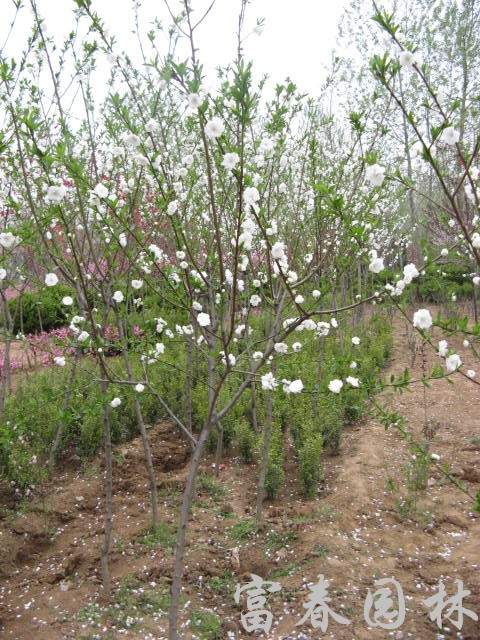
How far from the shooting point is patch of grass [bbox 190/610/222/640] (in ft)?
9.43

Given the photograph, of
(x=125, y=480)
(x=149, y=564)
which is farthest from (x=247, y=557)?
(x=125, y=480)

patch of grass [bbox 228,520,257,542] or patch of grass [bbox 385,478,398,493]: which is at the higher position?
patch of grass [bbox 385,478,398,493]

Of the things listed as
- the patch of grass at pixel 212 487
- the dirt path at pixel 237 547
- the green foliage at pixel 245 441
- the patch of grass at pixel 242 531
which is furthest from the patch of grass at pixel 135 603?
the green foliage at pixel 245 441

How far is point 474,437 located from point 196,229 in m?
3.42

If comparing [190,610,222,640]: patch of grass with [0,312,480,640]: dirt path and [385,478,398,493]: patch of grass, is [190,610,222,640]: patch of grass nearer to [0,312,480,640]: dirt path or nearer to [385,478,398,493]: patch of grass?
[0,312,480,640]: dirt path

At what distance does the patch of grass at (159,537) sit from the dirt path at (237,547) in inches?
0.4

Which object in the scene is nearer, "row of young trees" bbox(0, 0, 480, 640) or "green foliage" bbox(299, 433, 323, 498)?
"row of young trees" bbox(0, 0, 480, 640)

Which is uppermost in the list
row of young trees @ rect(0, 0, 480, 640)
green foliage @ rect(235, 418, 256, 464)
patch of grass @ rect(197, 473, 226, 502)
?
row of young trees @ rect(0, 0, 480, 640)

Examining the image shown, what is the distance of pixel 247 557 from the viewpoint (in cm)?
358

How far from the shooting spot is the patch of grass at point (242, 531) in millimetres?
3787

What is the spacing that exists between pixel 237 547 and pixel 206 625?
0.77 meters

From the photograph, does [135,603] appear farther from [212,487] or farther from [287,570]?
[212,487]

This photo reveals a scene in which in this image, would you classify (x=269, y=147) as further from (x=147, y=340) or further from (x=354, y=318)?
(x=354, y=318)

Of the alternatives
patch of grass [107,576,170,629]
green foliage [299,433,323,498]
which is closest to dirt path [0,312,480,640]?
patch of grass [107,576,170,629]
